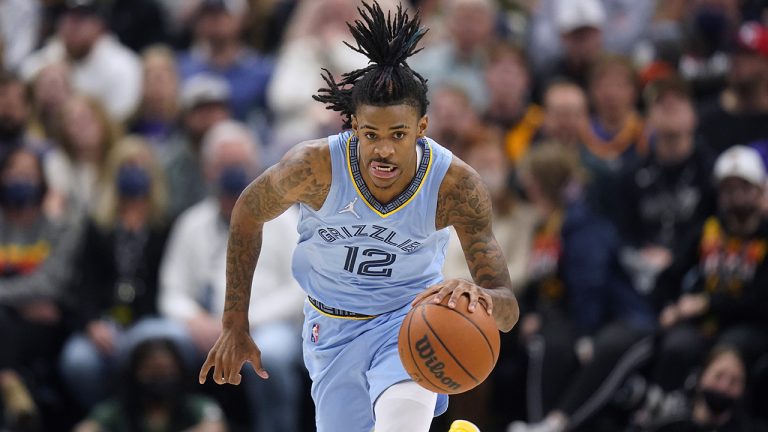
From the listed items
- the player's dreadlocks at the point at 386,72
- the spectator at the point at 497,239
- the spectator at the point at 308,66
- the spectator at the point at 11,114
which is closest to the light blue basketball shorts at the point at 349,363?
the player's dreadlocks at the point at 386,72

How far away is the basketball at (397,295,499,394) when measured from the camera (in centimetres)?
491

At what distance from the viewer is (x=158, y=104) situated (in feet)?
33.6

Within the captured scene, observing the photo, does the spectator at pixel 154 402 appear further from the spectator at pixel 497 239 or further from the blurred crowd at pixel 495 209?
the spectator at pixel 497 239

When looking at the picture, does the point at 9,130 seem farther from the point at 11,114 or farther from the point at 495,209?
the point at 495,209

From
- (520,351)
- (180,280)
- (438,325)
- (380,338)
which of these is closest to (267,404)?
(180,280)

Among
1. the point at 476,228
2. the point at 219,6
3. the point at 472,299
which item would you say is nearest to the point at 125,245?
the point at 219,6

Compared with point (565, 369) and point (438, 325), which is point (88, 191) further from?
point (438, 325)

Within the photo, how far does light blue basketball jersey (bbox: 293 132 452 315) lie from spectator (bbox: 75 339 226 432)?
287 cm

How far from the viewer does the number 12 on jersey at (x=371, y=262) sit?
5566mm

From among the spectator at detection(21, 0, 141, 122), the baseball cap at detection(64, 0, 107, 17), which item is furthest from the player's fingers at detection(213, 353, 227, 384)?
the baseball cap at detection(64, 0, 107, 17)

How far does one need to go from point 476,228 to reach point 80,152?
512 centimetres

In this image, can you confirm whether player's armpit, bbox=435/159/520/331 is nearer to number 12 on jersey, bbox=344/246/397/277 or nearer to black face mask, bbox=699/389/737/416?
number 12 on jersey, bbox=344/246/397/277

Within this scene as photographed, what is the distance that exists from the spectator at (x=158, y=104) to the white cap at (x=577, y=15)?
10.7 feet

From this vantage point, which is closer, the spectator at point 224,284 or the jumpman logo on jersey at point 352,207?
the jumpman logo on jersey at point 352,207
